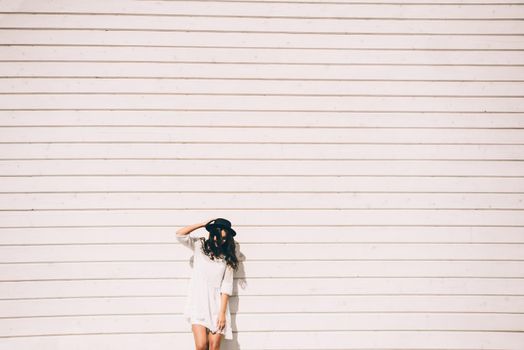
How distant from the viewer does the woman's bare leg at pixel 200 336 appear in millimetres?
3248

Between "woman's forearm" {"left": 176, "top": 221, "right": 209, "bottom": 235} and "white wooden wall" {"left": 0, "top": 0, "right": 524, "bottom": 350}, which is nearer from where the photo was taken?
"woman's forearm" {"left": 176, "top": 221, "right": 209, "bottom": 235}

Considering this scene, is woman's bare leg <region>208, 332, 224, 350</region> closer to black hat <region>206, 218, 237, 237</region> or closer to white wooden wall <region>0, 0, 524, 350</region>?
white wooden wall <region>0, 0, 524, 350</region>

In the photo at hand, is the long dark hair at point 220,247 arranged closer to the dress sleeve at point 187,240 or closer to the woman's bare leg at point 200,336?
the dress sleeve at point 187,240

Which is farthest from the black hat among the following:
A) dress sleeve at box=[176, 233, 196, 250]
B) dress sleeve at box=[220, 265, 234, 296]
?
dress sleeve at box=[220, 265, 234, 296]

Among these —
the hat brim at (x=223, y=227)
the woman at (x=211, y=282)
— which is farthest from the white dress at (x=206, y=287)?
the hat brim at (x=223, y=227)

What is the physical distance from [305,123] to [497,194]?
2101 millimetres

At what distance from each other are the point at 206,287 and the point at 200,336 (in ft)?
1.44

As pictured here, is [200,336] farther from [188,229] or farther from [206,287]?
[188,229]

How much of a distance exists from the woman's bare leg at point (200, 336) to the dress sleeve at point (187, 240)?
723 mm

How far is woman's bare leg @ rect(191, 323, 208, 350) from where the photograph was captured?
3248 millimetres

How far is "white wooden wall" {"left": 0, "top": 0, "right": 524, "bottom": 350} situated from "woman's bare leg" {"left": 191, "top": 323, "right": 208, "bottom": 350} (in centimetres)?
33

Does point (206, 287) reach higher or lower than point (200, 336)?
higher

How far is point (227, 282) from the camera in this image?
3.33m

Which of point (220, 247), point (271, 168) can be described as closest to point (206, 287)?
point (220, 247)
